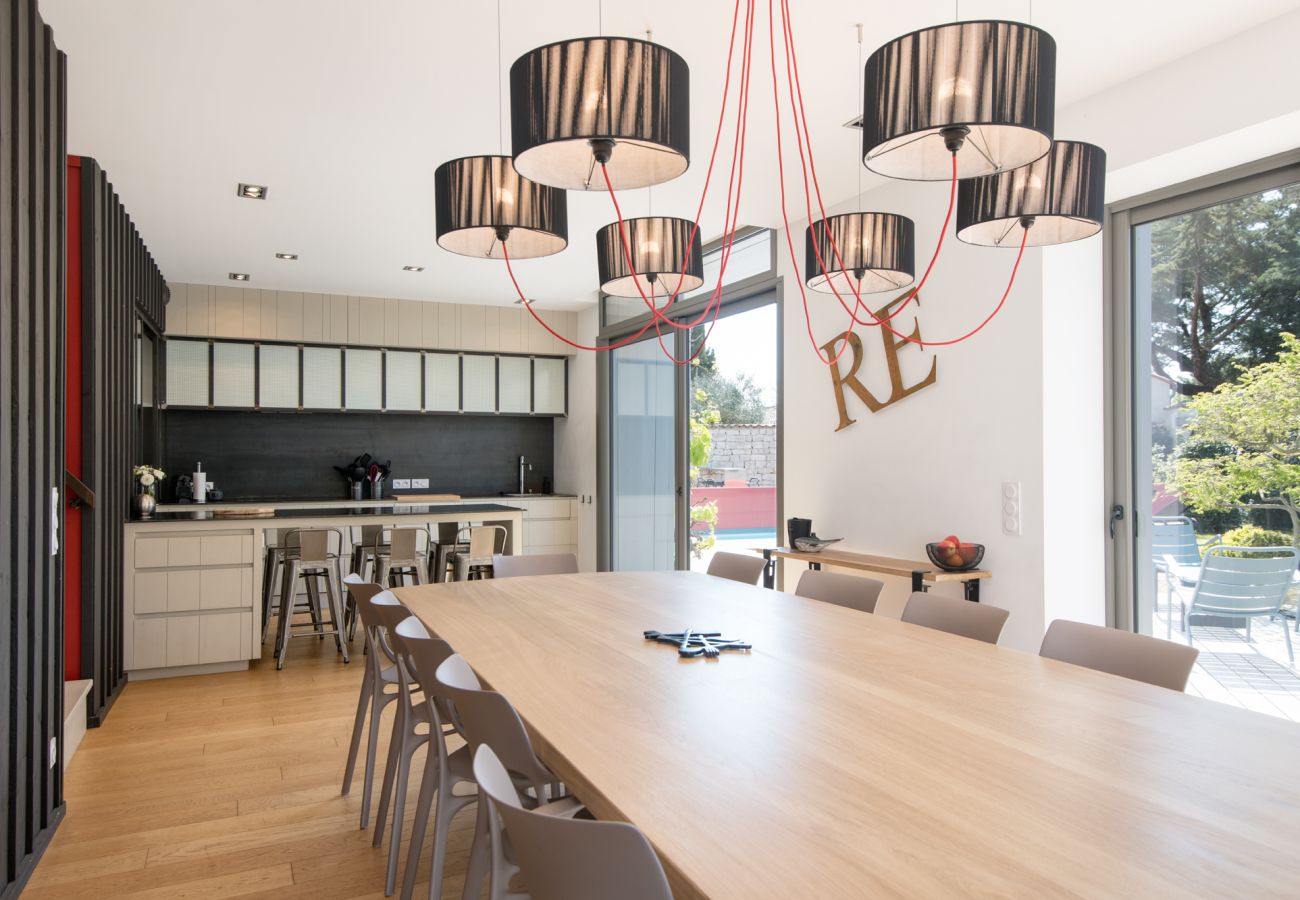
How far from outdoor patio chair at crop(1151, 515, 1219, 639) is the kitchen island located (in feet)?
14.5

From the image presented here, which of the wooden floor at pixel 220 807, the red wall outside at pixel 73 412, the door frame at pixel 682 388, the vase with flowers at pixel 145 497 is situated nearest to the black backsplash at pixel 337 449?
the door frame at pixel 682 388

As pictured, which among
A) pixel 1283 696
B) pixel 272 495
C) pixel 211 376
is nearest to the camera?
pixel 1283 696

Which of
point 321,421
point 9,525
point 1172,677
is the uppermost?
point 321,421

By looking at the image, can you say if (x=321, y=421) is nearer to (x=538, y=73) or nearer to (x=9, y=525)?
(x=9, y=525)

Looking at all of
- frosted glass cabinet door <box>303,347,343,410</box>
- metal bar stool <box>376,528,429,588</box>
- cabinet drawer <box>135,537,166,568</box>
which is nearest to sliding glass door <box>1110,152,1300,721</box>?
metal bar stool <box>376,528,429,588</box>

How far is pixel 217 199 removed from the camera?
15.9 ft

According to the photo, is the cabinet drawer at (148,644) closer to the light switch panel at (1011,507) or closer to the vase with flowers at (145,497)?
the vase with flowers at (145,497)

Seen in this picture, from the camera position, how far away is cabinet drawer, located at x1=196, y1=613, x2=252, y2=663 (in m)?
5.12

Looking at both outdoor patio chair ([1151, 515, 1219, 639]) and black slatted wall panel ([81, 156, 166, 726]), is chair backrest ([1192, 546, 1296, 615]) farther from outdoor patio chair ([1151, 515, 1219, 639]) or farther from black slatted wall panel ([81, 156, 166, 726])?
black slatted wall panel ([81, 156, 166, 726])

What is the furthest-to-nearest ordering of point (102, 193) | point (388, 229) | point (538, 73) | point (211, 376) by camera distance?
1. point (211, 376)
2. point (388, 229)
3. point (102, 193)
4. point (538, 73)

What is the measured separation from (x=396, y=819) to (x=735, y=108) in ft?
9.42

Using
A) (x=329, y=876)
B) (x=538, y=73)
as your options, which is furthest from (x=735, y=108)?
(x=329, y=876)

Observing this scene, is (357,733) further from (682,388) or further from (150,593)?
(682,388)

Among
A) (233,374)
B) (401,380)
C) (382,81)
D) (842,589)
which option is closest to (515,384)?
(401,380)
